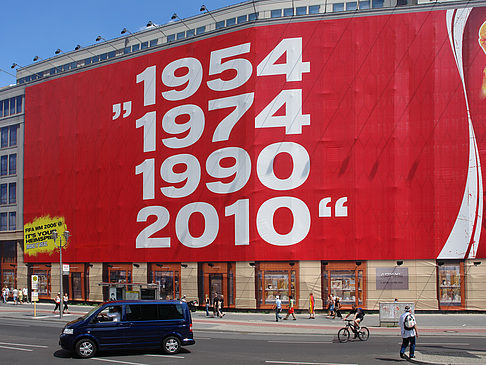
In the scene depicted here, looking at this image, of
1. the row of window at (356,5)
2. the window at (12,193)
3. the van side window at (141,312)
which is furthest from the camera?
the window at (12,193)

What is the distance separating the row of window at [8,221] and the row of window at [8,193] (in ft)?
4.47

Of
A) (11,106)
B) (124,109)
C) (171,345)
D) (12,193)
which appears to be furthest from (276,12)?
(171,345)

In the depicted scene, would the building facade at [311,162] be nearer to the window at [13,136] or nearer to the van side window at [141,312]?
the window at [13,136]

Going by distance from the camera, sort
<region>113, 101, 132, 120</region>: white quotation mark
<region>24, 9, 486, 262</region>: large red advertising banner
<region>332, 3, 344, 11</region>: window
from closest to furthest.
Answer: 1. <region>24, 9, 486, 262</region>: large red advertising banner
2. <region>113, 101, 132, 120</region>: white quotation mark
3. <region>332, 3, 344, 11</region>: window

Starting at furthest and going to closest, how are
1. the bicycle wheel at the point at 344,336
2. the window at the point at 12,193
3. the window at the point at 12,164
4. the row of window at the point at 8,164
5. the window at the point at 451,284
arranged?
the row of window at the point at 8,164
the window at the point at 12,164
the window at the point at 12,193
the window at the point at 451,284
the bicycle wheel at the point at 344,336

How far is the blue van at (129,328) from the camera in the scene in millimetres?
22172

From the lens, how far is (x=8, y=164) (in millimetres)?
64500

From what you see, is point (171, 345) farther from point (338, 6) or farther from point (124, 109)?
point (338, 6)

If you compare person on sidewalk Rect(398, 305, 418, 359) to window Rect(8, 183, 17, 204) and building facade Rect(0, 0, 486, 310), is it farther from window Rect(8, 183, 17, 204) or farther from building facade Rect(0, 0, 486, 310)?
window Rect(8, 183, 17, 204)

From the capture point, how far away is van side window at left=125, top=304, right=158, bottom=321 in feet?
75.6

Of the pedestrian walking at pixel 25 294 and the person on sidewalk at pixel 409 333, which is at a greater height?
the person on sidewalk at pixel 409 333

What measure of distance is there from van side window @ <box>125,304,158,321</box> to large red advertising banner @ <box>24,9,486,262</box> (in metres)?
22.4

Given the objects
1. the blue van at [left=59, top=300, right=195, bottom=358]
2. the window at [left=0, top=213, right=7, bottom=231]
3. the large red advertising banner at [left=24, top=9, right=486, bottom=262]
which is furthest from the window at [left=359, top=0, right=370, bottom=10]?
the window at [left=0, top=213, right=7, bottom=231]

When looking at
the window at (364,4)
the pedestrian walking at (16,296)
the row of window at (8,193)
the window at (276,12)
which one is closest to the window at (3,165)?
the row of window at (8,193)
